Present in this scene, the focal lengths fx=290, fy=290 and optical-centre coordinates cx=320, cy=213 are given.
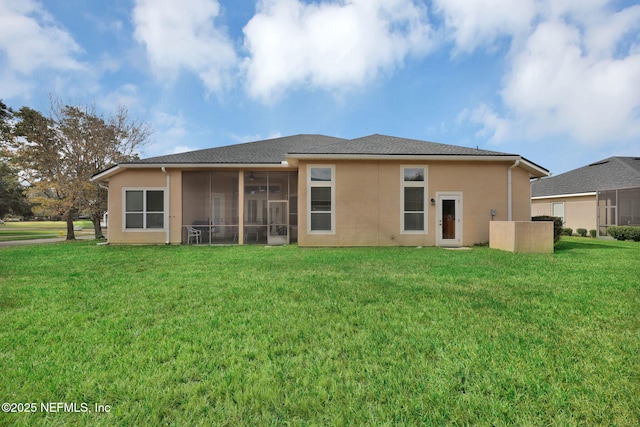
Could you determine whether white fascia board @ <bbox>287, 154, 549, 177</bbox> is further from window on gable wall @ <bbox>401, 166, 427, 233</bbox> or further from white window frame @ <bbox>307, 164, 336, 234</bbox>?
window on gable wall @ <bbox>401, 166, 427, 233</bbox>

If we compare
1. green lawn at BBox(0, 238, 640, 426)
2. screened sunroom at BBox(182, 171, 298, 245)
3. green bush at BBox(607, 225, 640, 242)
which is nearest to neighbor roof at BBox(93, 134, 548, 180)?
screened sunroom at BBox(182, 171, 298, 245)

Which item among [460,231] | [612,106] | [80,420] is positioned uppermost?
[612,106]

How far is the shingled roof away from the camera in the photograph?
17984 mm

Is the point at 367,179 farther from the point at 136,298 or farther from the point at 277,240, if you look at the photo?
the point at 136,298

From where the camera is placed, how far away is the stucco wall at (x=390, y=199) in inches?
454

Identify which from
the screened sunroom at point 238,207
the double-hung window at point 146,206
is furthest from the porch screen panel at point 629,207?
the double-hung window at point 146,206

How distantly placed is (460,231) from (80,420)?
1225 centimetres

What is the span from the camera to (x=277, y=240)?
1327 centimetres

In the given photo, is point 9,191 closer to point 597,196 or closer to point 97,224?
point 97,224

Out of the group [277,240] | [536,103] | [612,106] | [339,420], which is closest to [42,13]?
[277,240]

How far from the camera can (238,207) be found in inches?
522

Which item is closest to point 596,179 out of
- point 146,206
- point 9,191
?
point 146,206

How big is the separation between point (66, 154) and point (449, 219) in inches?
823

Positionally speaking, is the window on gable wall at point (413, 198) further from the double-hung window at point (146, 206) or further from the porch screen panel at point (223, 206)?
the double-hung window at point (146, 206)
